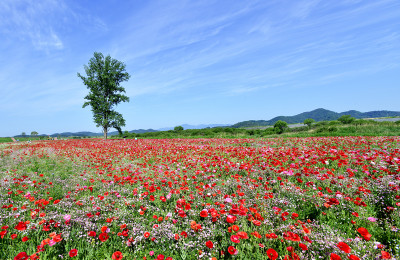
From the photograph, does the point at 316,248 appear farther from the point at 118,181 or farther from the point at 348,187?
the point at 118,181

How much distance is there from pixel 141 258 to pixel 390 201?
503 centimetres

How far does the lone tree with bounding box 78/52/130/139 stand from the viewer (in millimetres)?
31286

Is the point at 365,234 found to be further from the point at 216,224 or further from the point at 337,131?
the point at 337,131

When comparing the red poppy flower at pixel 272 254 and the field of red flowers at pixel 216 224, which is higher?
the red poppy flower at pixel 272 254

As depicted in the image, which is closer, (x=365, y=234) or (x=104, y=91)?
(x=365, y=234)

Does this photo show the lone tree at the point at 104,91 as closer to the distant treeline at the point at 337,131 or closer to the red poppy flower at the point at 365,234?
the distant treeline at the point at 337,131

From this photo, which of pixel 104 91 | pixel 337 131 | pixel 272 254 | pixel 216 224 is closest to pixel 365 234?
pixel 272 254

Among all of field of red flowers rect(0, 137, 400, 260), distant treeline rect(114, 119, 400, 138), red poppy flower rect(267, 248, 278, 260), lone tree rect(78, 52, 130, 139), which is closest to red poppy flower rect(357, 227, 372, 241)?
field of red flowers rect(0, 137, 400, 260)

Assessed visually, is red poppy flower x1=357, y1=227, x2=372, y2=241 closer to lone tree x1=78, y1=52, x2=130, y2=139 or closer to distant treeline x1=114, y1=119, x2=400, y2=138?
distant treeline x1=114, y1=119, x2=400, y2=138

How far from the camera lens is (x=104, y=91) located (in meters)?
32.5

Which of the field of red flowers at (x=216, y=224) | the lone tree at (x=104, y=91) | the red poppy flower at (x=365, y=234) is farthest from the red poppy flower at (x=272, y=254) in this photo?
the lone tree at (x=104, y=91)

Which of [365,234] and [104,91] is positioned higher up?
[104,91]

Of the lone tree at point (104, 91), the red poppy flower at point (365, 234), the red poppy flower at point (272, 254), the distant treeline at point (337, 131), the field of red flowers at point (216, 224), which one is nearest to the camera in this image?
the red poppy flower at point (272, 254)

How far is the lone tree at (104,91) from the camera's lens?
31286mm
